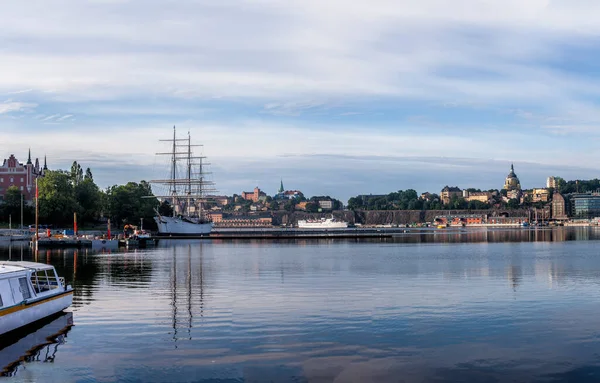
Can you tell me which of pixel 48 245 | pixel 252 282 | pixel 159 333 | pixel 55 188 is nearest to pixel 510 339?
pixel 159 333

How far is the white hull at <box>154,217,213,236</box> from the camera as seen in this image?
6024 inches

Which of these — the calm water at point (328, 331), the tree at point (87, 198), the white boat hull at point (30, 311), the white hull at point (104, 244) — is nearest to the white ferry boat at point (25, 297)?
the white boat hull at point (30, 311)

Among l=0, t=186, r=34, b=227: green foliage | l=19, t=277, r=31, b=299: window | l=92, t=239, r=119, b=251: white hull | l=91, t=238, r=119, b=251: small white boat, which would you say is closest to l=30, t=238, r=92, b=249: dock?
l=91, t=238, r=119, b=251: small white boat

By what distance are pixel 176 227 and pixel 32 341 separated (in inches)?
5296

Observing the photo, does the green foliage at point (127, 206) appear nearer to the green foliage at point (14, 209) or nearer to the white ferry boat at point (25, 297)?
the green foliage at point (14, 209)

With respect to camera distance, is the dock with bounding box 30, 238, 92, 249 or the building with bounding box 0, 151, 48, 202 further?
the building with bounding box 0, 151, 48, 202

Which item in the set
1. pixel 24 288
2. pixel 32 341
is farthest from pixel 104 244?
pixel 32 341

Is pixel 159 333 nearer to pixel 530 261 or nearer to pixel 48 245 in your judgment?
pixel 530 261

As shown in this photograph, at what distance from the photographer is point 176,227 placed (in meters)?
156

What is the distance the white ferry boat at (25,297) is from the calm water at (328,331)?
919mm

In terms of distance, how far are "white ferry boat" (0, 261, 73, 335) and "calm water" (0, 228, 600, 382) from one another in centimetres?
92

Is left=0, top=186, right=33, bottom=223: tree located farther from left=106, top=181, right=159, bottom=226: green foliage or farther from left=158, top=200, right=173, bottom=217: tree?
left=158, top=200, right=173, bottom=217: tree

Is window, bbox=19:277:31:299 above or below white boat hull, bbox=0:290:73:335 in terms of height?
above

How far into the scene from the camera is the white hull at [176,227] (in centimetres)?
15300
